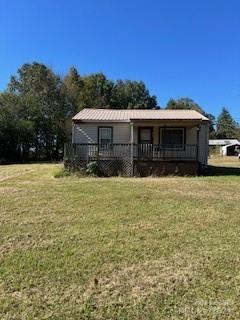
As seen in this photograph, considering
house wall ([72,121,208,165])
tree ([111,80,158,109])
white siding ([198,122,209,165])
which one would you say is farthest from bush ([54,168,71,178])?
tree ([111,80,158,109])

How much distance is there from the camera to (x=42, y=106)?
42281 mm

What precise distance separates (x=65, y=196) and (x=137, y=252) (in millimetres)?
4961

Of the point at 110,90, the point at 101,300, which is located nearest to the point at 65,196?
the point at 101,300

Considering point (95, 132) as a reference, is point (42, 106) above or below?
above

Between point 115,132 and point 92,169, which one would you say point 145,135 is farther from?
point 92,169

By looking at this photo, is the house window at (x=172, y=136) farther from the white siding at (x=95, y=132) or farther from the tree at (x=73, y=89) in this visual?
the tree at (x=73, y=89)

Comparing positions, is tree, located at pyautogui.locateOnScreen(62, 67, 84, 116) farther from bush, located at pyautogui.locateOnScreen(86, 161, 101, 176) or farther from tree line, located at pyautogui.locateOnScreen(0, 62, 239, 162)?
bush, located at pyautogui.locateOnScreen(86, 161, 101, 176)

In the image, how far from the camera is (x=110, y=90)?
58219 mm

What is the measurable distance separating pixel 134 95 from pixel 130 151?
5255 cm

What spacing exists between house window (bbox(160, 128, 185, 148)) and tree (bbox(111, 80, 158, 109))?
1633 inches

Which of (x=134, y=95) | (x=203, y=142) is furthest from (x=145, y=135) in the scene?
(x=134, y=95)

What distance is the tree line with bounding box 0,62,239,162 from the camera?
35.5m

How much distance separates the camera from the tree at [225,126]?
324ft

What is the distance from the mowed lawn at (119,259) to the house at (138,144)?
27.2 feet
